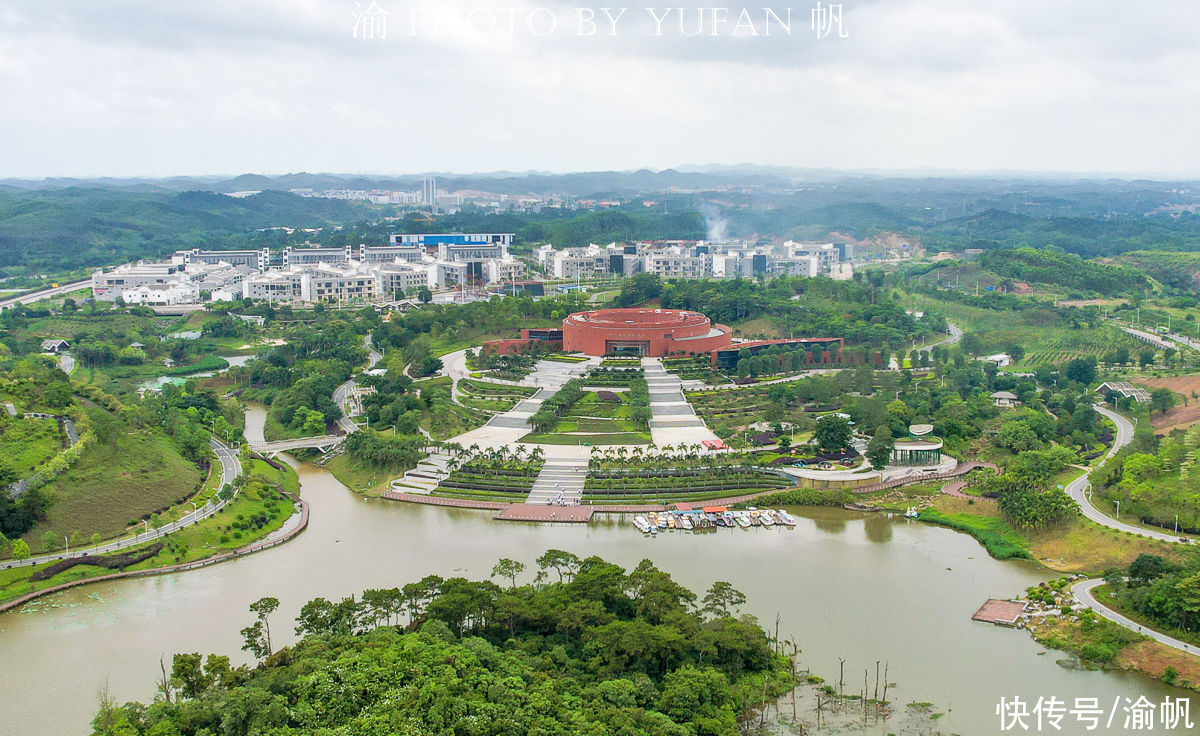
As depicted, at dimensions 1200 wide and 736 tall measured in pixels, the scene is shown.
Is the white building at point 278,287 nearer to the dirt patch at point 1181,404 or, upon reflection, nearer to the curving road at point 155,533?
the curving road at point 155,533

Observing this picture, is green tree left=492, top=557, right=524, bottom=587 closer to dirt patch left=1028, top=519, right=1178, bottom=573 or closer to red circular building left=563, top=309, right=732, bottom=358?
dirt patch left=1028, top=519, right=1178, bottom=573

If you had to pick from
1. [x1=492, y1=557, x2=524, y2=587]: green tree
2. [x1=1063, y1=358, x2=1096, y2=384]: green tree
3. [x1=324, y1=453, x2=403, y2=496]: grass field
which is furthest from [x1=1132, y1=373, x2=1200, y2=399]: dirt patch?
[x1=324, y1=453, x2=403, y2=496]: grass field

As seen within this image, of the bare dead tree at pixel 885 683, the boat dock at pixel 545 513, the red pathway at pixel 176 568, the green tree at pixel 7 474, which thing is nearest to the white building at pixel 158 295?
the green tree at pixel 7 474

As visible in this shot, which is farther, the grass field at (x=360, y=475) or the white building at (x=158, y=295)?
the white building at (x=158, y=295)

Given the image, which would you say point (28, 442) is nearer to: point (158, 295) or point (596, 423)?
point (596, 423)

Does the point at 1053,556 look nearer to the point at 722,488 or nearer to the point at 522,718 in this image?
the point at 722,488

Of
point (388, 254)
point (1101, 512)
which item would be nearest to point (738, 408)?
point (1101, 512)

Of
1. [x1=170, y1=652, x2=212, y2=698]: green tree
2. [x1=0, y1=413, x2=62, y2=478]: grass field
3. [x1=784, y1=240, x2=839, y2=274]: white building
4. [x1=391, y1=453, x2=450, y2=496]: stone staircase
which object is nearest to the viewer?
[x1=170, y1=652, x2=212, y2=698]: green tree
